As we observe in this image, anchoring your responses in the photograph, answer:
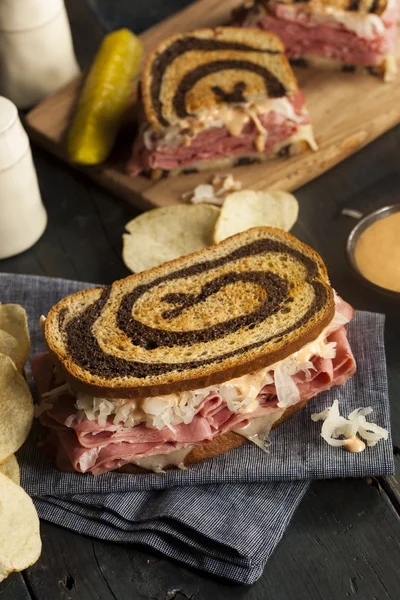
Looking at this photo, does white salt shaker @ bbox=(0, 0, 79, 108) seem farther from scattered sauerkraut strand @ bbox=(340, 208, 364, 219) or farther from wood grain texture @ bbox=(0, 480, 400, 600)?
wood grain texture @ bbox=(0, 480, 400, 600)

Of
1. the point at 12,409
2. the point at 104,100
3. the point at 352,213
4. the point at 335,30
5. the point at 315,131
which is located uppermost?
the point at 12,409

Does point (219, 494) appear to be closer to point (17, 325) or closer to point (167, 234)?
point (17, 325)

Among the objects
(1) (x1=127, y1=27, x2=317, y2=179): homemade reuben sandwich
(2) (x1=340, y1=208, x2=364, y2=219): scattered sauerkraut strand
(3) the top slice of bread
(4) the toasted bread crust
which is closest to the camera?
(4) the toasted bread crust

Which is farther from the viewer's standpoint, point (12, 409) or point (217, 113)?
point (217, 113)

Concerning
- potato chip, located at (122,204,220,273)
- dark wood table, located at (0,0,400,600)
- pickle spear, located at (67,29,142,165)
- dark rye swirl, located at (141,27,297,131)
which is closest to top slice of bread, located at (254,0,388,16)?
dark rye swirl, located at (141,27,297,131)

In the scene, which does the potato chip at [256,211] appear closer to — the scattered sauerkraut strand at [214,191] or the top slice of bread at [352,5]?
the scattered sauerkraut strand at [214,191]

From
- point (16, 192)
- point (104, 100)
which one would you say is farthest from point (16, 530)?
point (104, 100)

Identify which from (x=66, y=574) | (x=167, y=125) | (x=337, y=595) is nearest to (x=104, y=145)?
(x=167, y=125)
